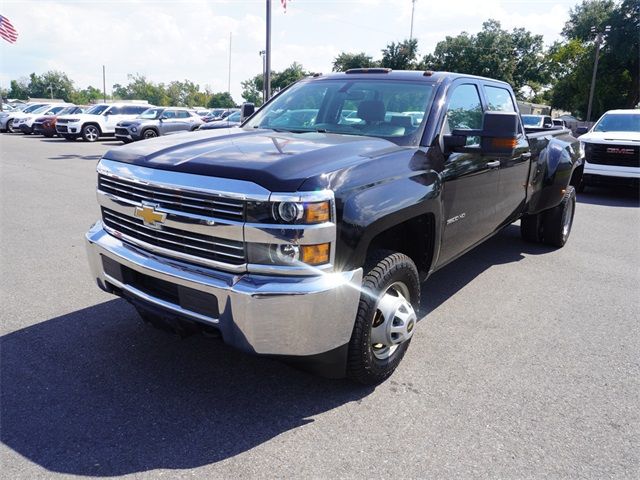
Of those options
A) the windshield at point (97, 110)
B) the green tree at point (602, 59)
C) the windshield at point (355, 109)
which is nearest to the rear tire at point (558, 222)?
the windshield at point (355, 109)

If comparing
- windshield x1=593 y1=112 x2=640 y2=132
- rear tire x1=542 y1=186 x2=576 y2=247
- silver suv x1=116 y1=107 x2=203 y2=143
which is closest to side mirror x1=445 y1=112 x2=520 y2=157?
rear tire x1=542 y1=186 x2=576 y2=247

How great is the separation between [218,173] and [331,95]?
6.30 ft

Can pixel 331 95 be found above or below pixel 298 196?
above

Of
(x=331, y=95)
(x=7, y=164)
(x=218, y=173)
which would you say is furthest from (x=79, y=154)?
(x=218, y=173)

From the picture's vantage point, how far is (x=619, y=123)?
1222 centimetres

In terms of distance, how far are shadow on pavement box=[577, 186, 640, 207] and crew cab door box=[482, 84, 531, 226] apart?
6.22m

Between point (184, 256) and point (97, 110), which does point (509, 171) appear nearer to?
point (184, 256)

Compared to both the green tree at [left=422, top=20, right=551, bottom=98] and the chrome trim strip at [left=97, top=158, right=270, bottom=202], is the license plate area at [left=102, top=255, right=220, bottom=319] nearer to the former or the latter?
the chrome trim strip at [left=97, top=158, right=270, bottom=202]

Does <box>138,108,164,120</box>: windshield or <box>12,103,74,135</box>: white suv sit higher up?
<box>138,108,164,120</box>: windshield

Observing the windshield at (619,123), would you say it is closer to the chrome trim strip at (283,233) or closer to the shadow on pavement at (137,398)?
the shadow on pavement at (137,398)

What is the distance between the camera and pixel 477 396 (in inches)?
121

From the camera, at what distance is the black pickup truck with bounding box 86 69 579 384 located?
2.46 metres

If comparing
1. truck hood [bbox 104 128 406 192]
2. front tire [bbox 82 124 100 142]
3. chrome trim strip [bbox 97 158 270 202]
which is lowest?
front tire [bbox 82 124 100 142]

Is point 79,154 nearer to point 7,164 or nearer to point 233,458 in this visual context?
point 7,164
